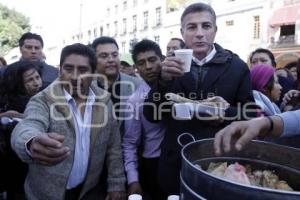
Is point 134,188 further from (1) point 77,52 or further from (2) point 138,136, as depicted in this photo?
(1) point 77,52

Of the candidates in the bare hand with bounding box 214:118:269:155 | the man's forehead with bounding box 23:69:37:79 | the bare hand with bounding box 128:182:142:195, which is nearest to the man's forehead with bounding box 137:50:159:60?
the bare hand with bounding box 128:182:142:195

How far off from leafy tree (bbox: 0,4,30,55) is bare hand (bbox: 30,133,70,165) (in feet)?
85.5

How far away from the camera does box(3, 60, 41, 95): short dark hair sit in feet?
12.6

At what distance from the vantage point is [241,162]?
5.53ft

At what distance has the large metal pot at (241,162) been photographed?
1.09m

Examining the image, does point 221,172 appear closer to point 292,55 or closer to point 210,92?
point 210,92

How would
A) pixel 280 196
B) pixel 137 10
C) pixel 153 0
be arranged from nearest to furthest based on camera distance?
1. pixel 280 196
2. pixel 153 0
3. pixel 137 10

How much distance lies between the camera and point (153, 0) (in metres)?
39.5

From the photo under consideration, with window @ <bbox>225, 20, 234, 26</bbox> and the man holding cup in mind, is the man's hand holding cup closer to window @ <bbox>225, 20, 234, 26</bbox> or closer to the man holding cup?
the man holding cup

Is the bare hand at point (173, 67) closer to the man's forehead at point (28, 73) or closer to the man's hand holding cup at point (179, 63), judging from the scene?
the man's hand holding cup at point (179, 63)

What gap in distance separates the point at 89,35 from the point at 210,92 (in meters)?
56.4

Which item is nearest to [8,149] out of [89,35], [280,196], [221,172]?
[221,172]

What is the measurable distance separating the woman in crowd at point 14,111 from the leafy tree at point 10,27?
23567 millimetres

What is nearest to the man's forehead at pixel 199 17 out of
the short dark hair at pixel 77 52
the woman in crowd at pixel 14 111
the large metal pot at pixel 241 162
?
the short dark hair at pixel 77 52
